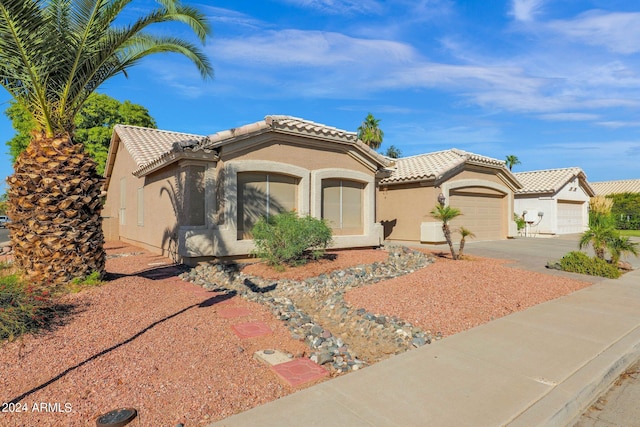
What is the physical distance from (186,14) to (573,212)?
28.2m

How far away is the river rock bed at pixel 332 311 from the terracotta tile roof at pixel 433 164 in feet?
22.2

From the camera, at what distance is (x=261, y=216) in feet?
38.1

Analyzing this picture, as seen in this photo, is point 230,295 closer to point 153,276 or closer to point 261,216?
point 153,276

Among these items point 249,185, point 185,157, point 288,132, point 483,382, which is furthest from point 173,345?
point 288,132

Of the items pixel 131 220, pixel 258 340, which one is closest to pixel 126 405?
pixel 258 340

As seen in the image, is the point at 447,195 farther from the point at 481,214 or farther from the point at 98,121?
the point at 98,121

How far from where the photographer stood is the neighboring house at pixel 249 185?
426 inches

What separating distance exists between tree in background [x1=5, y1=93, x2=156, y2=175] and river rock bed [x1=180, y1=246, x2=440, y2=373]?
71.0 ft

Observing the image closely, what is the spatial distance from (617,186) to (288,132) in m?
53.7

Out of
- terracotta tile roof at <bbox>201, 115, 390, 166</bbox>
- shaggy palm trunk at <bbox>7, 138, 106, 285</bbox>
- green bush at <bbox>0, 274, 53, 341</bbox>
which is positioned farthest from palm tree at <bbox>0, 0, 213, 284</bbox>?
terracotta tile roof at <bbox>201, 115, 390, 166</bbox>

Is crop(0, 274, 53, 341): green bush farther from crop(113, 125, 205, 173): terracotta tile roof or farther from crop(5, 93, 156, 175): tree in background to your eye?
crop(5, 93, 156, 175): tree in background

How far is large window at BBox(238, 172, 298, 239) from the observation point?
11336 millimetres

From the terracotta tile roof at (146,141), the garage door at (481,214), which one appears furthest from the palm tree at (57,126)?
the garage door at (481,214)

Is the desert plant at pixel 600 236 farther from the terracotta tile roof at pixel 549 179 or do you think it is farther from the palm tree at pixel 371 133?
the palm tree at pixel 371 133
